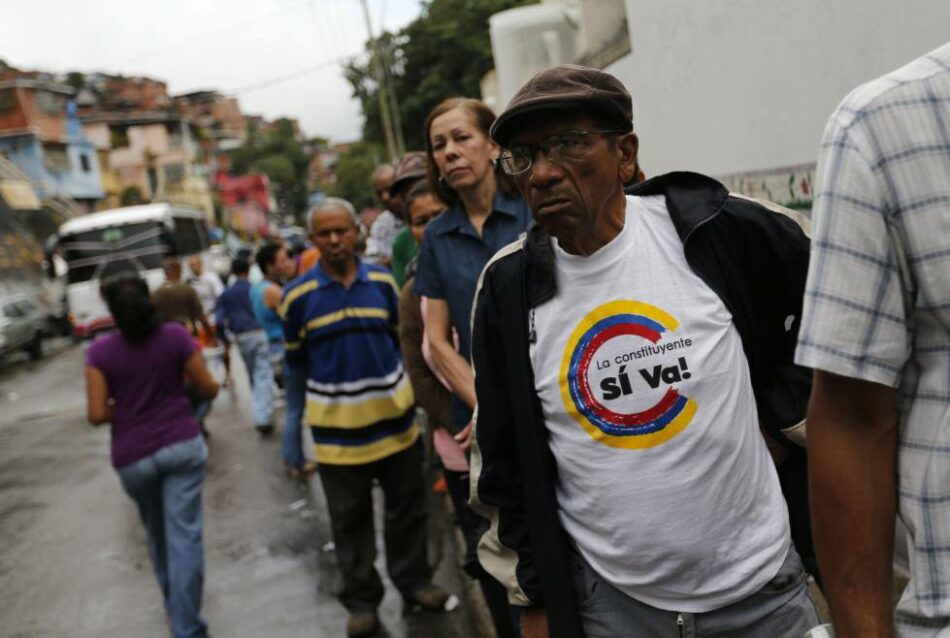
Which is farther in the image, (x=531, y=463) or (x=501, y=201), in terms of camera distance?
(x=501, y=201)

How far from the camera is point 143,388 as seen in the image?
160 inches

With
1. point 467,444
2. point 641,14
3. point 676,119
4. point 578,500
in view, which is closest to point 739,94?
point 676,119

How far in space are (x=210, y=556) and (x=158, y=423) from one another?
209 centimetres

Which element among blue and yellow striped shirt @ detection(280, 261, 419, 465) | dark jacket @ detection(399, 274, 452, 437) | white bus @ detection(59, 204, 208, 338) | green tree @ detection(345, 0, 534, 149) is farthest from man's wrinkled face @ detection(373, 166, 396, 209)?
green tree @ detection(345, 0, 534, 149)

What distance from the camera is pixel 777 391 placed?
6.34 ft

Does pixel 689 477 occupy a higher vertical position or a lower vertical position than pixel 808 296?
lower

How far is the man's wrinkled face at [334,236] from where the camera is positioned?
4.27 meters

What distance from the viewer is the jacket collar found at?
1867mm

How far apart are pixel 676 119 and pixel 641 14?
855 mm

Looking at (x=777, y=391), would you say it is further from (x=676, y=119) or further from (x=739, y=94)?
(x=676, y=119)

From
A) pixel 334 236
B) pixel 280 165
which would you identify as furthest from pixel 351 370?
pixel 280 165

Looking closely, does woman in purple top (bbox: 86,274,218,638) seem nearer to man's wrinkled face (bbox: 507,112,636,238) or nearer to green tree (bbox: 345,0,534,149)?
man's wrinkled face (bbox: 507,112,636,238)

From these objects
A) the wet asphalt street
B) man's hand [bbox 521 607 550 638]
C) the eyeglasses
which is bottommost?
the wet asphalt street

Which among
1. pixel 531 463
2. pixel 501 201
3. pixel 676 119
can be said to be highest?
pixel 676 119
